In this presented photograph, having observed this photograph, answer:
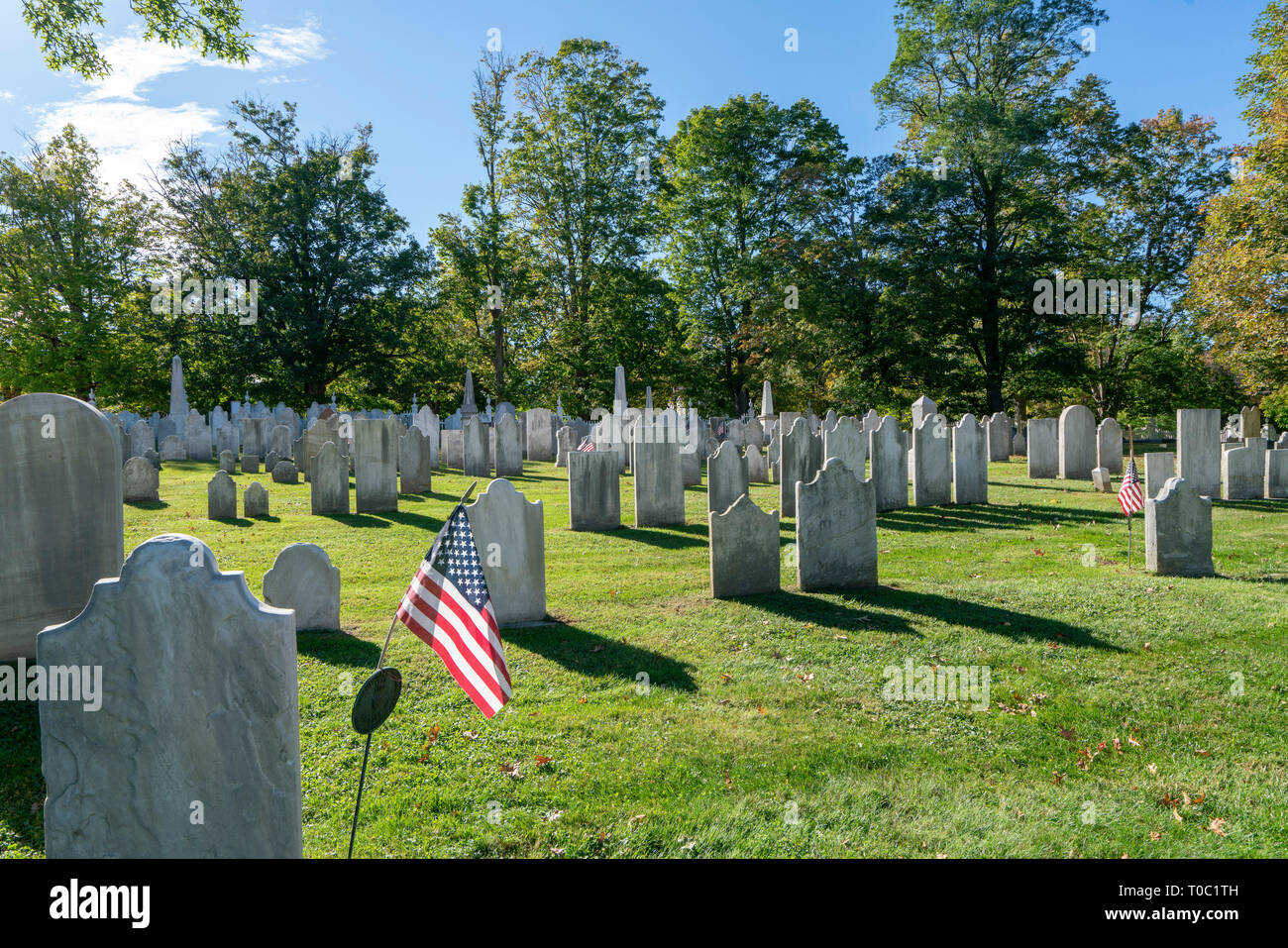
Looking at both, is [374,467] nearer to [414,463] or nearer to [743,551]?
[414,463]

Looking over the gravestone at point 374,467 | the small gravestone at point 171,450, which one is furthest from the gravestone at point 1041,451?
the small gravestone at point 171,450

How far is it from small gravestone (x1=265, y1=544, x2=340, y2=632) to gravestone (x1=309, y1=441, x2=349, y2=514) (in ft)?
24.6

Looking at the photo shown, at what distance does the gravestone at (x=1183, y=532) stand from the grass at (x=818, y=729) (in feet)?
0.86

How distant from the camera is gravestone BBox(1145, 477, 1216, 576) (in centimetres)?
866

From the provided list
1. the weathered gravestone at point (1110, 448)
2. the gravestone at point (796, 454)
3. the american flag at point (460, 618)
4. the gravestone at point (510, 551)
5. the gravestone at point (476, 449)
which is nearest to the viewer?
A: the american flag at point (460, 618)

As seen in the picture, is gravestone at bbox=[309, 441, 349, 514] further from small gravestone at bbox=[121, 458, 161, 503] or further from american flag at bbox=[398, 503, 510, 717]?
american flag at bbox=[398, 503, 510, 717]

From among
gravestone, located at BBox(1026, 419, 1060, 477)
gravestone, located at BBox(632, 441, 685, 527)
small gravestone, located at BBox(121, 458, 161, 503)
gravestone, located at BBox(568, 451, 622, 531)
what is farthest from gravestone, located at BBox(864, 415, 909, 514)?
small gravestone, located at BBox(121, 458, 161, 503)

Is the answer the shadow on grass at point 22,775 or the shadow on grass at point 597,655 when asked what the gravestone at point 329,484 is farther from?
the shadow on grass at point 22,775

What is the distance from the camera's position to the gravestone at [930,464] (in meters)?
14.2

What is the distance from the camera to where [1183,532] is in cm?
867

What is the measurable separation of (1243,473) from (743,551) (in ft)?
41.2

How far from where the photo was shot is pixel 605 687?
563 centimetres
